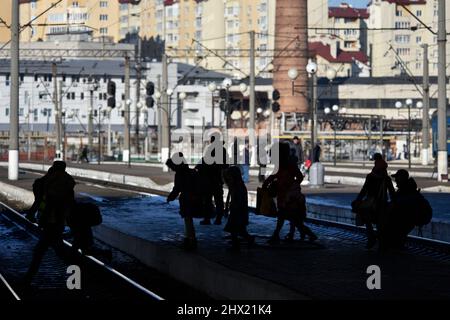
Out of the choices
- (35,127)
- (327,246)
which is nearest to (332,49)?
(35,127)

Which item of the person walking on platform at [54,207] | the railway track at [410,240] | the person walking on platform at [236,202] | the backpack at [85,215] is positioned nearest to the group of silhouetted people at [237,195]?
the person walking on platform at [236,202]

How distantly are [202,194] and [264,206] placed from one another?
145 cm

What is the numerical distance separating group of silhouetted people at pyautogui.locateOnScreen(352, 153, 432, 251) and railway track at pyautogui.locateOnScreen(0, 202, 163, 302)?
4045 mm

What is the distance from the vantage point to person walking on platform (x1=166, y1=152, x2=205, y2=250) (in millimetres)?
18188

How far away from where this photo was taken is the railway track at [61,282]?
15000mm

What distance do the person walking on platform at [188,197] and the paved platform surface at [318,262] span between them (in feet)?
1.02

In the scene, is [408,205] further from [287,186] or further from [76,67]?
[76,67]

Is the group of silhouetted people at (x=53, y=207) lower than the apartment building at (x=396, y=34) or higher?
lower

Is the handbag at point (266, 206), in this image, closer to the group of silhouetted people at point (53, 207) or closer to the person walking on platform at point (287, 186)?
the person walking on platform at point (287, 186)

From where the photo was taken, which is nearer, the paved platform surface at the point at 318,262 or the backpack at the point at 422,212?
the paved platform surface at the point at 318,262

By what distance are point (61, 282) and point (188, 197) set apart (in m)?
2.60

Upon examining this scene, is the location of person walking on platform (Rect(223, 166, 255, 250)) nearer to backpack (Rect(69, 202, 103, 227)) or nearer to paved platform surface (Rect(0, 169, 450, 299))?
paved platform surface (Rect(0, 169, 450, 299))

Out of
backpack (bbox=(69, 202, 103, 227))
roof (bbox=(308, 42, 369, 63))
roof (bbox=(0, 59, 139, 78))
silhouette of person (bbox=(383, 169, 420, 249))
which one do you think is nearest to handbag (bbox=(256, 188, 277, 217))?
silhouette of person (bbox=(383, 169, 420, 249))
